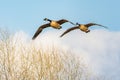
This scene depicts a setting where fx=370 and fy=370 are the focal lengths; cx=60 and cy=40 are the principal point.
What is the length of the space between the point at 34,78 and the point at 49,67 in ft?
2.61

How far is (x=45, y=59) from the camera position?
15.7m

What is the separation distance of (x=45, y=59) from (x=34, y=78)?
101cm

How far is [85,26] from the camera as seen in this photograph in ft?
21.3

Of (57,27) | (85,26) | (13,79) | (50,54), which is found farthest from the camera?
(50,54)

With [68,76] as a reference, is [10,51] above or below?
above

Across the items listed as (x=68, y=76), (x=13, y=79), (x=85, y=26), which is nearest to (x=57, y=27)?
(x=85, y=26)

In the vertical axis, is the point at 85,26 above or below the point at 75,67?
above

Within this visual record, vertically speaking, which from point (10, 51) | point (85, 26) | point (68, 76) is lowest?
point (68, 76)

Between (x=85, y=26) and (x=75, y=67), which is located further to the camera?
(x=75, y=67)

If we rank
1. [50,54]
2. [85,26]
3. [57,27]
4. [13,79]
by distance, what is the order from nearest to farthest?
[57,27]
[85,26]
[13,79]
[50,54]

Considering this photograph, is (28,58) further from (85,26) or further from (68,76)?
(85,26)

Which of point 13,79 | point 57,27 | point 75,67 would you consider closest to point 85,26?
point 57,27

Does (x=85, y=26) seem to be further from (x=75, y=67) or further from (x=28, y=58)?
(x=75, y=67)

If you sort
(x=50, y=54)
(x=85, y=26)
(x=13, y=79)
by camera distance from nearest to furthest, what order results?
(x=85, y=26) → (x=13, y=79) → (x=50, y=54)
